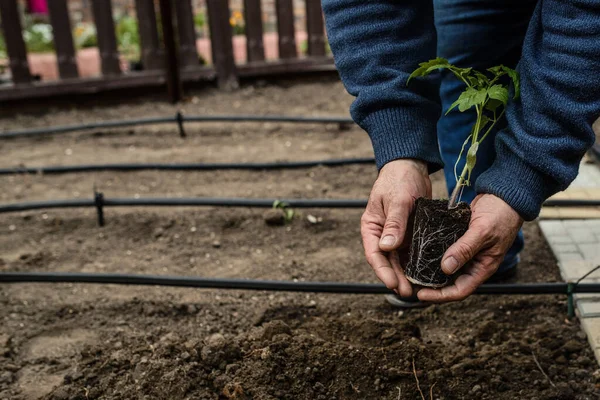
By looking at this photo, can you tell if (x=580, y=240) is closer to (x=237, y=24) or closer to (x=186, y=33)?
(x=186, y=33)

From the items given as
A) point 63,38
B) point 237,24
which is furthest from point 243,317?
point 237,24

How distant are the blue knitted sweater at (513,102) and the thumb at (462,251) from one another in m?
0.10

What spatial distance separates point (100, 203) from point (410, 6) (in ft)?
5.74

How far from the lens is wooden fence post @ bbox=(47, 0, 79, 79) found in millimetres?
4777

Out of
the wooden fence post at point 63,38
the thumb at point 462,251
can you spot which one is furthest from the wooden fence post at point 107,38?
the thumb at point 462,251

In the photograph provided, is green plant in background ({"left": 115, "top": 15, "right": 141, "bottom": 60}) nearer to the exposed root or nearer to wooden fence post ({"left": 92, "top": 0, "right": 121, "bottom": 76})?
wooden fence post ({"left": 92, "top": 0, "right": 121, "bottom": 76})

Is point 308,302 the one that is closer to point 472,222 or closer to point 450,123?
point 450,123

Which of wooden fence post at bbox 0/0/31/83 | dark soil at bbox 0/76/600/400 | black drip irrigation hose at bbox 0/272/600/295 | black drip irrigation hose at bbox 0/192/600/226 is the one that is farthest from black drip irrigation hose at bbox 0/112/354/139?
black drip irrigation hose at bbox 0/272/600/295

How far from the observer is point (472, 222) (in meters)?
1.44

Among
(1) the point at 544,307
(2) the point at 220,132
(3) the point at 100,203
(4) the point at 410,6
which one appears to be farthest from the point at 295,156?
(4) the point at 410,6

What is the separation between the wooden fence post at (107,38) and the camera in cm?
487

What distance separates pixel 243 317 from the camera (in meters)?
2.27

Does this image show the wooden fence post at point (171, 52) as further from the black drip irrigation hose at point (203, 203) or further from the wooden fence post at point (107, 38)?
the black drip irrigation hose at point (203, 203)

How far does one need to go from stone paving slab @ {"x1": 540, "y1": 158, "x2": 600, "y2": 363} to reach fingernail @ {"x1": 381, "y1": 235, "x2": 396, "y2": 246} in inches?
35.8
